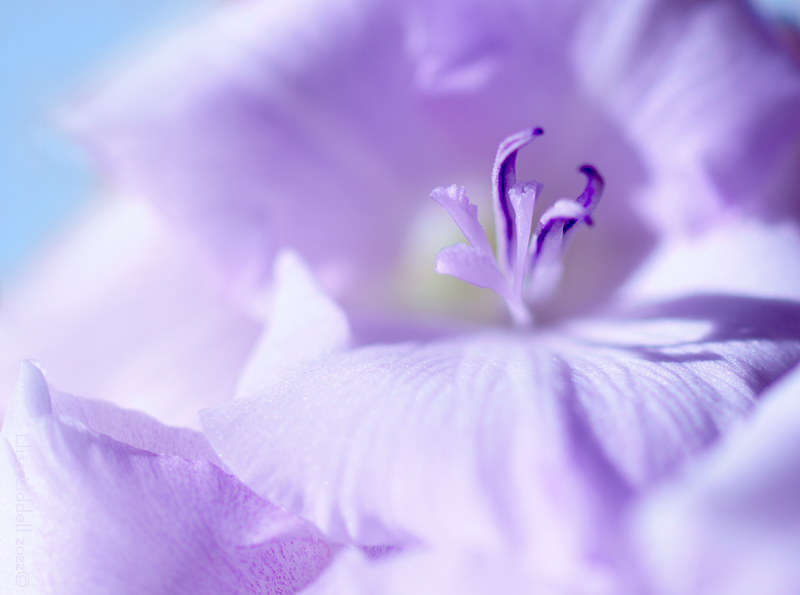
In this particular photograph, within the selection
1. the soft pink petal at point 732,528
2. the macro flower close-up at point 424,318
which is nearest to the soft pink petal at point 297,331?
the macro flower close-up at point 424,318

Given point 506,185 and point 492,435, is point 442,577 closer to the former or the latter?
point 492,435

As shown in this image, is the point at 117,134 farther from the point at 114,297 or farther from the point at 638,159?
the point at 638,159

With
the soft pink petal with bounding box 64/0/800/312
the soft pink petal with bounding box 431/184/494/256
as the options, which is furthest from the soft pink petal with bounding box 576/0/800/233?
the soft pink petal with bounding box 431/184/494/256

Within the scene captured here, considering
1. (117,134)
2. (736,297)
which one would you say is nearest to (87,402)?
(117,134)

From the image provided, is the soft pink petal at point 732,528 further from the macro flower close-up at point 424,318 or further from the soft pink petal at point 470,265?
the soft pink petal at point 470,265

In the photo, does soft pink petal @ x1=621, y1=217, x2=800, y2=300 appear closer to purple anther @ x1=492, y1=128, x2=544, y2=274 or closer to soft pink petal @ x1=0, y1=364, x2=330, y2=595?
purple anther @ x1=492, y1=128, x2=544, y2=274
